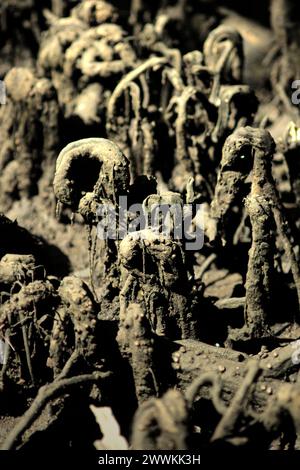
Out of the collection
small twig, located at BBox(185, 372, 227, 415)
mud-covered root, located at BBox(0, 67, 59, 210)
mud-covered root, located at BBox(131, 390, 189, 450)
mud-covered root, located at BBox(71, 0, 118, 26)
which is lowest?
mud-covered root, located at BBox(131, 390, 189, 450)

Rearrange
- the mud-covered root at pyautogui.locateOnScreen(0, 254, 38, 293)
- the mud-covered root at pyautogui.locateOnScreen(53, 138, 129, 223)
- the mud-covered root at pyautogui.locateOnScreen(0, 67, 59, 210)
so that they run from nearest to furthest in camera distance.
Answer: the mud-covered root at pyautogui.locateOnScreen(0, 254, 38, 293) < the mud-covered root at pyautogui.locateOnScreen(53, 138, 129, 223) < the mud-covered root at pyautogui.locateOnScreen(0, 67, 59, 210)

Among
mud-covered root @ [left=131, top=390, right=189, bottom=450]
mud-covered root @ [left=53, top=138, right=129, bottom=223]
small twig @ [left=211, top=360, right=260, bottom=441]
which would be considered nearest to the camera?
mud-covered root @ [left=131, top=390, right=189, bottom=450]

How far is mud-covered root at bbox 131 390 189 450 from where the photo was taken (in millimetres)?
2227

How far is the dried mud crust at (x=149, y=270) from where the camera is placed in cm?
272

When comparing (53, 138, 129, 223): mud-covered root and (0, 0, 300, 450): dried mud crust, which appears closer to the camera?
(0, 0, 300, 450): dried mud crust

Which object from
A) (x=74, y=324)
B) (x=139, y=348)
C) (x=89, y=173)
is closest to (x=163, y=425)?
(x=139, y=348)

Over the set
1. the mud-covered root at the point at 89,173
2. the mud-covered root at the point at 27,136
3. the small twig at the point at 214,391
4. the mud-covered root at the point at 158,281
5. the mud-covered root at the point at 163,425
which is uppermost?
the mud-covered root at the point at 27,136

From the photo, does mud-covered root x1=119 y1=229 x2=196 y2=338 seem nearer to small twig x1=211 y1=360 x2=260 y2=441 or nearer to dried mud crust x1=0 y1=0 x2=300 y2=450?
dried mud crust x1=0 y1=0 x2=300 y2=450

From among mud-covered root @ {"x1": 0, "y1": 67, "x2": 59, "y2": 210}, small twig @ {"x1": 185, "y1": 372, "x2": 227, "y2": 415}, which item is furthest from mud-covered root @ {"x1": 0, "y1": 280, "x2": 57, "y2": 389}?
mud-covered root @ {"x1": 0, "y1": 67, "x2": 59, "y2": 210}

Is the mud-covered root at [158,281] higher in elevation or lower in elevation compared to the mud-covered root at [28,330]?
higher

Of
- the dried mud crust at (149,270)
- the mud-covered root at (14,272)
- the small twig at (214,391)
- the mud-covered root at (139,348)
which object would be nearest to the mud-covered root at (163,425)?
the dried mud crust at (149,270)

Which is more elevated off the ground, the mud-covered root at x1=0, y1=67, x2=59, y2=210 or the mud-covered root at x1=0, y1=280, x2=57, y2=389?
the mud-covered root at x1=0, y1=67, x2=59, y2=210

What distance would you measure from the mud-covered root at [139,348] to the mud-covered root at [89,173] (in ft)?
2.33

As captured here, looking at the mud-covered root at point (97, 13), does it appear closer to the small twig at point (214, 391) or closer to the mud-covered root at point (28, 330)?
the mud-covered root at point (28, 330)
